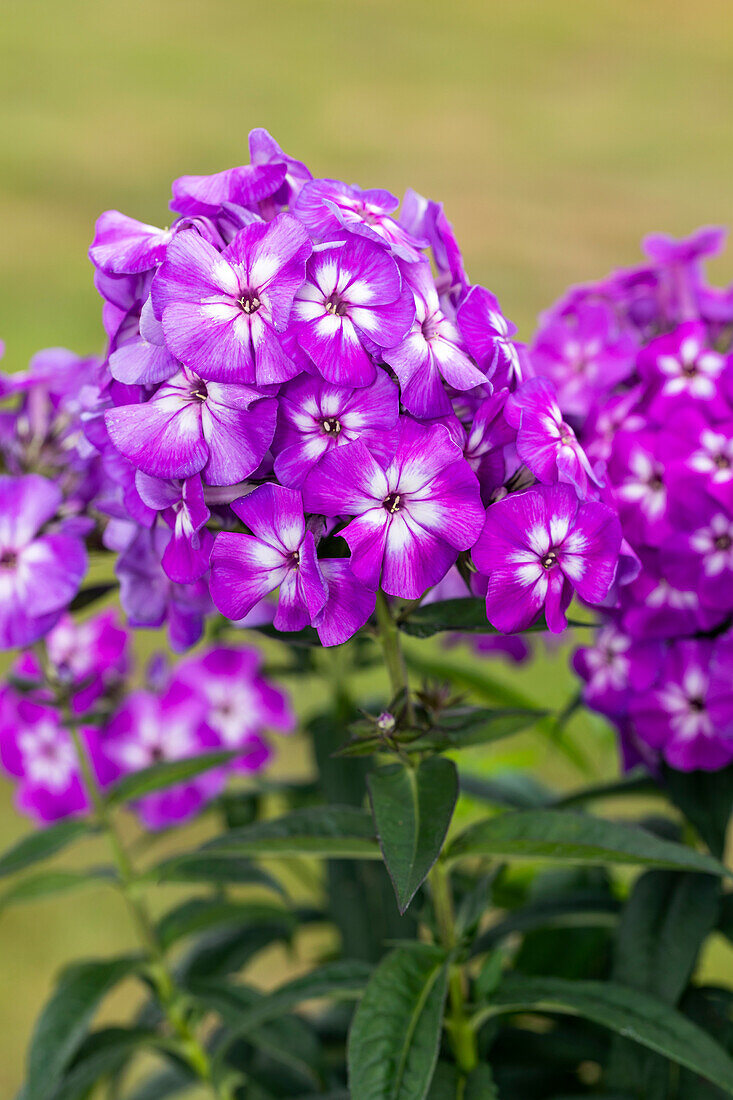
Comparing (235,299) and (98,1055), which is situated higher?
(235,299)

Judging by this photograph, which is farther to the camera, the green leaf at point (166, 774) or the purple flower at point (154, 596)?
the green leaf at point (166, 774)

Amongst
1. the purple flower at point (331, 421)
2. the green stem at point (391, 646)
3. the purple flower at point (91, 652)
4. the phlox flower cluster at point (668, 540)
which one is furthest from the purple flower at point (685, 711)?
the purple flower at point (91, 652)

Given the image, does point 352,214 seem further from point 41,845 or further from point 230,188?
point 41,845

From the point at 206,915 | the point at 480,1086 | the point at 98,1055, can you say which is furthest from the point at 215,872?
the point at 480,1086

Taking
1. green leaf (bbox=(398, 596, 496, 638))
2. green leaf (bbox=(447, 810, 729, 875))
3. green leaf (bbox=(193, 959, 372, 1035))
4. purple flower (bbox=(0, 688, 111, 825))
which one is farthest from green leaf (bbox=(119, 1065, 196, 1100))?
green leaf (bbox=(398, 596, 496, 638))

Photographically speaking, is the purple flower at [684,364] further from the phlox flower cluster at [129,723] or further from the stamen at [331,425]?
the phlox flower cluster at [129,723]

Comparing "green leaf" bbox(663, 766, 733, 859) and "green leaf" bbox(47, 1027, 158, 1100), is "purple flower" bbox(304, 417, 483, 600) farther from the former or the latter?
"green leaf" bbox(47, 1027, 158, 1100)
